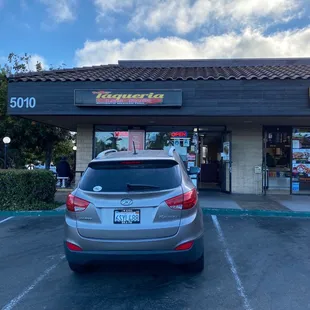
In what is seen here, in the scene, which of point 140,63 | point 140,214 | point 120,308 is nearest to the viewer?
point 120,308

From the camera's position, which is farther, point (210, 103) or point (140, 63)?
point (140, 63)

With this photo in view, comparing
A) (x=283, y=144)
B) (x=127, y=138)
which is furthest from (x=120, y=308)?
(x=283, y=144)

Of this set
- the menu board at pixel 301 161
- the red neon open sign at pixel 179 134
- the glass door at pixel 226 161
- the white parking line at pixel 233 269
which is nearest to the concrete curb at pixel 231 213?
the white parking line at pixel 233 269

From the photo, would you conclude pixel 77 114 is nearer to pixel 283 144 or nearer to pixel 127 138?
pixel 127 138

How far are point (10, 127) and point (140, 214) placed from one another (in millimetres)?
16437

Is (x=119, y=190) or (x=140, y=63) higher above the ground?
(x=140, y=63)

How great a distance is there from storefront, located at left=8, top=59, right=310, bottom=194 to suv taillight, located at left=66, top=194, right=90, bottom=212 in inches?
253

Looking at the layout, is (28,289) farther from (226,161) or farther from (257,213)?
(226,161)

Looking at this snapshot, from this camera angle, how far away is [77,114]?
10.6 meters

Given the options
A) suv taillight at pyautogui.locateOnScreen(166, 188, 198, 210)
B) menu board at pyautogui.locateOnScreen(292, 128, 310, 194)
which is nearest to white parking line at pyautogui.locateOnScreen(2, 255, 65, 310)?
suv taillight at pyautogui.locateOnScreen(166, 188, 198, 210)

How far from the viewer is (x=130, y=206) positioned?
398cm

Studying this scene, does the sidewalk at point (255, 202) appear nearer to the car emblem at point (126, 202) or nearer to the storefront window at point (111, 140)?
the storefront window at point (111, 140)

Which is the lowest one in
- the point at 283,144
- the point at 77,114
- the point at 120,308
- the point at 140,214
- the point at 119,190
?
the point at 120,308

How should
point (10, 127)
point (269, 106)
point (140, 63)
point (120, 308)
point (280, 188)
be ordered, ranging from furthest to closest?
point (10, 127) → point (140, 63) → point (280, 188) → point (269, 106) → point (120, 308)
